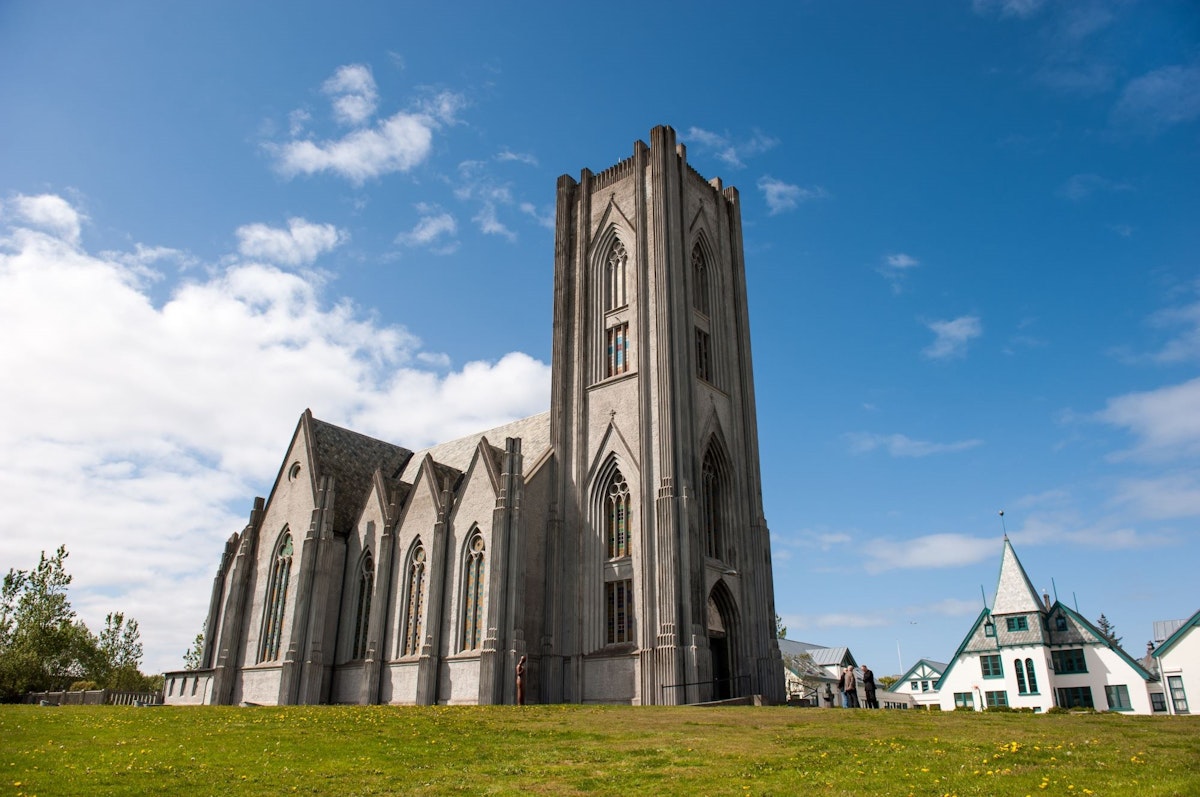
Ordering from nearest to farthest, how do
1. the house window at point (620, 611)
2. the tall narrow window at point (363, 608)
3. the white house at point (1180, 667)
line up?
the house window at point (620, 611) < the tall narrow window at point (363, 608) < the white house at point (1180, 667)

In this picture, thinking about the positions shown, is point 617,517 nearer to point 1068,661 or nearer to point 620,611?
point 620,611

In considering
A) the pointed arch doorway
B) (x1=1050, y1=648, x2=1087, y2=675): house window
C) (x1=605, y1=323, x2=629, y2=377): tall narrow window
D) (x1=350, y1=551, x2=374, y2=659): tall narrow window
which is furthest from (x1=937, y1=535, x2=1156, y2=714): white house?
(x1=350, y1=551, x2=374, y2=659): tall narrow window

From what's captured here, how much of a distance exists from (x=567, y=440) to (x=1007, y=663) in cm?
3816

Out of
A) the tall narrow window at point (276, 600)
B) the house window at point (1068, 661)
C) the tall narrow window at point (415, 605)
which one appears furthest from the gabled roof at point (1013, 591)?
the tall narrow window at point (276, 600)

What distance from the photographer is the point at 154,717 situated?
80.5 feet

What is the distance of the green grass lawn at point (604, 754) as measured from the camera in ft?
45.1

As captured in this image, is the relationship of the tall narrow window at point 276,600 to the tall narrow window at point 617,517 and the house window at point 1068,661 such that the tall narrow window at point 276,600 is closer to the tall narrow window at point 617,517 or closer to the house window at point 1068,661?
the tall narrow window at point 617,517

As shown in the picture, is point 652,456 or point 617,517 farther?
point 617,517

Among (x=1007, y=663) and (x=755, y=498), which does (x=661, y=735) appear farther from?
(x=1007, y=663)

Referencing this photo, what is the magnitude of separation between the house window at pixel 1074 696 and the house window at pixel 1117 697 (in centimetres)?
111

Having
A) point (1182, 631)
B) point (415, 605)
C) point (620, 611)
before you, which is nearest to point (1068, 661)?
point (1182, 631)

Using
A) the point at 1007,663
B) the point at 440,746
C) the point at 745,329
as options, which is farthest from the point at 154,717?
the point at 1007,663

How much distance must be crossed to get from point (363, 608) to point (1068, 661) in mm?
46117

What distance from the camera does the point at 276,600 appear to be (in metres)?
46.6
